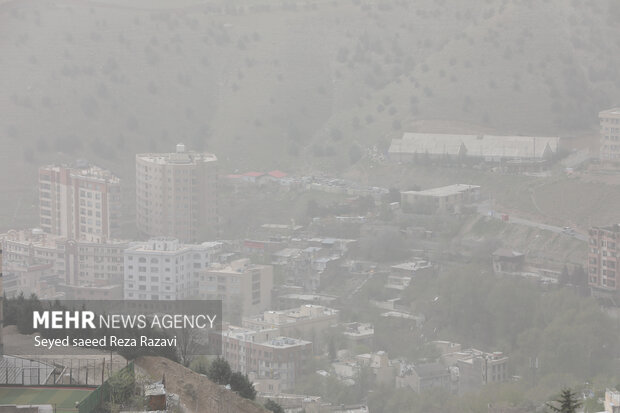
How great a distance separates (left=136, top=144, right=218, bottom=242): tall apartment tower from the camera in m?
26.1

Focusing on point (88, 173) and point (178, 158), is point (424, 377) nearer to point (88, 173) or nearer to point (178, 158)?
point (178, 158)

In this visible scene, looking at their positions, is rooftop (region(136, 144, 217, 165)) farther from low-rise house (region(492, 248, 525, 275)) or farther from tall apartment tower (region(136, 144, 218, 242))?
low-rise house (region(492, 248, 525, 275))

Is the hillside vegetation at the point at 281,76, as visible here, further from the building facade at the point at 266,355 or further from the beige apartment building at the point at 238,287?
the building facade at the point at 266,355

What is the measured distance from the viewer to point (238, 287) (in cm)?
2173

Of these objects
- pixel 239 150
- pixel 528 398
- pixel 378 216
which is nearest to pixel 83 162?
pixel 239 150

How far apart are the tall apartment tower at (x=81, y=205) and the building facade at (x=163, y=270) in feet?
9.47

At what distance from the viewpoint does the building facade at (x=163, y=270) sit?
68.5 ft

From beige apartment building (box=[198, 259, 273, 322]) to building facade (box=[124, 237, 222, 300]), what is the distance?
0.21 meters

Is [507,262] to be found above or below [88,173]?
below

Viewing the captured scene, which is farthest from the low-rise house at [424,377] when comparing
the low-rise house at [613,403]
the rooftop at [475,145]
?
the rooftop at [475,145]

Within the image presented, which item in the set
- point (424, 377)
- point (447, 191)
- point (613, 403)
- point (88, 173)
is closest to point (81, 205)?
point (88, 173)

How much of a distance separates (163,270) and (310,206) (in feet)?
20.9

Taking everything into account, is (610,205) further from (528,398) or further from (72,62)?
(72,62)

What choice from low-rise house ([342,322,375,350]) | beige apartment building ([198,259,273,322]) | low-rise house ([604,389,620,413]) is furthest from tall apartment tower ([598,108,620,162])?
low-rise house ([604,389,620,413])
